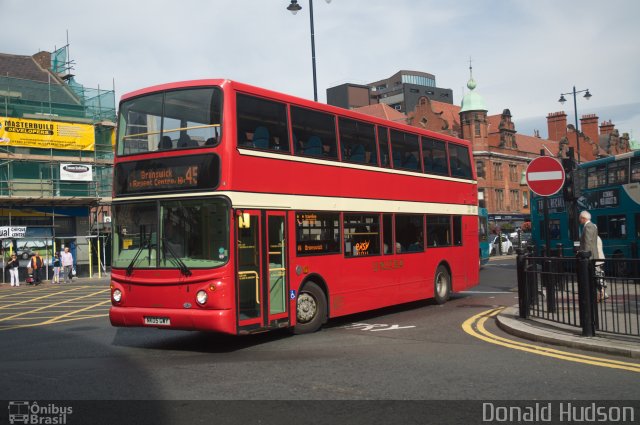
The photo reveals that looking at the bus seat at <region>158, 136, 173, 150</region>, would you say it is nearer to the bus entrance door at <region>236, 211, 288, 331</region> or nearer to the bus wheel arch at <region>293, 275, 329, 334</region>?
the bus entrance door at <region>236, 211, 288, 331</region>

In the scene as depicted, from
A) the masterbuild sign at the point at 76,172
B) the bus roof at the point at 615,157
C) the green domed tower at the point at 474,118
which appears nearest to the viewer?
the bus roof at the point at 615,157

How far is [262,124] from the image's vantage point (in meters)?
10.1

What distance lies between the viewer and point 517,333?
9.91m

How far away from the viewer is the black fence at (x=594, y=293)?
8586mm

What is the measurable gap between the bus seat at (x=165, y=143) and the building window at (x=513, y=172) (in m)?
71.7

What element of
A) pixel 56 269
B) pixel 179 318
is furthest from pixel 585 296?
pixel 56 269

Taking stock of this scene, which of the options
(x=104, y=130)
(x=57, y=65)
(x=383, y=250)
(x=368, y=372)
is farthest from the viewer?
(x=57, y=65)

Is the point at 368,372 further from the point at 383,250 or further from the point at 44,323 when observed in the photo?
the point at 44,323

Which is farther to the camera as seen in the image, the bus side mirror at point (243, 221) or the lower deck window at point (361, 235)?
the lower deck window at point (361, 235)

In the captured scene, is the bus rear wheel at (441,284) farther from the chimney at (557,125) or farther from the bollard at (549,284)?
the chimney at (557,125)

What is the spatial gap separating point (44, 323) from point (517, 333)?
32.8 ft

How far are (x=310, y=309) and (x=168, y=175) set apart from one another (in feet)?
11.4

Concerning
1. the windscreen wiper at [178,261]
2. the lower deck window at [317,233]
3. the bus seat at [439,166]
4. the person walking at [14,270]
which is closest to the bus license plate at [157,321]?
the windscreen wiper at [178,261]

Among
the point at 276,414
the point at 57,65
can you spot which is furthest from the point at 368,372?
the point at 57,65
